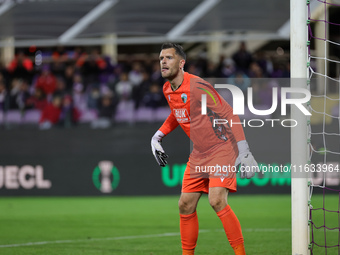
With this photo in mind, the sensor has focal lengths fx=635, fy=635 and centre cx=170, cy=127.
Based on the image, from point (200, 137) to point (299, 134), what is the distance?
888mm

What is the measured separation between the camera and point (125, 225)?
955cm

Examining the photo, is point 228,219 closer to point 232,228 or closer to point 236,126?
point 232,228

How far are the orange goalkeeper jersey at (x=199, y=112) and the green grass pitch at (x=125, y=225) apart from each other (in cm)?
168

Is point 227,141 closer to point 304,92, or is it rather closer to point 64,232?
point 304,92

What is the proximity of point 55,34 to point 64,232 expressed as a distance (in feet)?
24.0

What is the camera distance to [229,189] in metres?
5.59

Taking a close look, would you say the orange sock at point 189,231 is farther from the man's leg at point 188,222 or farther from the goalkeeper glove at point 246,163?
the goalkeeper glove at point 246,163

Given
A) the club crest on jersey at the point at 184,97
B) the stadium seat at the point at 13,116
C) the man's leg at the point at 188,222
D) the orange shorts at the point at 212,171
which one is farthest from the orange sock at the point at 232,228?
the stadium seat at the point at 13,116

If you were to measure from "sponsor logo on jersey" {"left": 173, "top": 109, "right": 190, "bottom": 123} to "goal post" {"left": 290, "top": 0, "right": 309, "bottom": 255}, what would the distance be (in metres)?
0.94

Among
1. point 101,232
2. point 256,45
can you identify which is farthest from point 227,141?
point 256,45

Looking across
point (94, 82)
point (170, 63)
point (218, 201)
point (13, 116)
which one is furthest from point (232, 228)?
point (94, 82)

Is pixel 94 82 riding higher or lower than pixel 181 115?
higher

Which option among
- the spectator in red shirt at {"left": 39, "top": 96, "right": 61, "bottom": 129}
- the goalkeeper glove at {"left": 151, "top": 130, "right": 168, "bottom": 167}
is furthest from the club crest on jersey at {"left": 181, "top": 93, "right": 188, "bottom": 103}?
the spectator in red shirt at {"left": 39, "top": 96, "right": 61, "bottom": 129}

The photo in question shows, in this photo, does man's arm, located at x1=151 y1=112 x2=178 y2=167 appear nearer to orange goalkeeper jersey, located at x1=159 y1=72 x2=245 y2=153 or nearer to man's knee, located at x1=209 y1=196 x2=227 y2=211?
orange goalkeeper jersey, located at x1=159 y1=72 x2=245 y2=153
